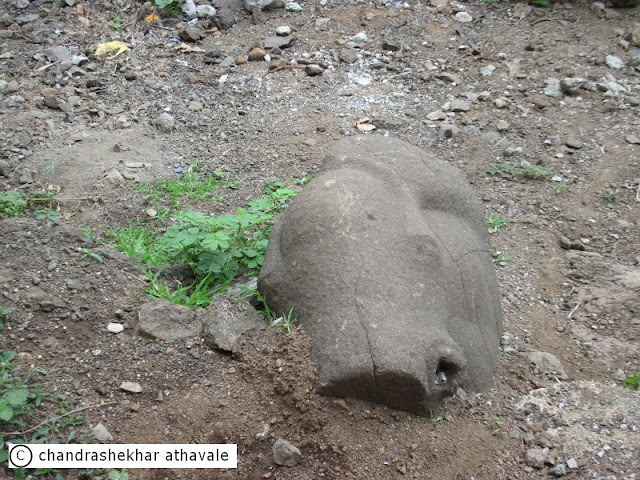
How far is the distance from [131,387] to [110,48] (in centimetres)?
388

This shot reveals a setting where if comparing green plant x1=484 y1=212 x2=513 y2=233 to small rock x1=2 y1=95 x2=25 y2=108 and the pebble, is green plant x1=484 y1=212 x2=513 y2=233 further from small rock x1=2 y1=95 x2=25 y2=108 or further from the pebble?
small rock x1=2 y1=95 x2=25 y2=108

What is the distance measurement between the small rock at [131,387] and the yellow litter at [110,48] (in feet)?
12.2

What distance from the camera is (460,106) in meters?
4.99

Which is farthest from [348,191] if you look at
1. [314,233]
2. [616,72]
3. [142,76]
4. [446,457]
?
[616,72]

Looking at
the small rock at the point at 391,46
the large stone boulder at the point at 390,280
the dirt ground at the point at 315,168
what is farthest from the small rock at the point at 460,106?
the large stone boulder at the point at 390,280

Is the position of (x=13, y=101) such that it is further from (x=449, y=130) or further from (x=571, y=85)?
(x=571, y=85)

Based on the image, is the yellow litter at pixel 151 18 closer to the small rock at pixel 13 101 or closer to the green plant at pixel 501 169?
the small rock at pixel 13 101

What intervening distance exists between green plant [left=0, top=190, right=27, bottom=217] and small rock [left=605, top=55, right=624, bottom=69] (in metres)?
4.66

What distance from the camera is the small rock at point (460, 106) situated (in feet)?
16.3

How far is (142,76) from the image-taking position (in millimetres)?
5195

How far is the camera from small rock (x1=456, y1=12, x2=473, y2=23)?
5980 millimetres

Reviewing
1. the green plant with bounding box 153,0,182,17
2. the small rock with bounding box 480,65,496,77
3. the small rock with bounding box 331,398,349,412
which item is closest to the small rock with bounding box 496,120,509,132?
the small rock with bounding box 480,65,496,77

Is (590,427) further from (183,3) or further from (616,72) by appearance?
(183,3)

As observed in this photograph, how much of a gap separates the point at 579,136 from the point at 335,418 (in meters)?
3.36
